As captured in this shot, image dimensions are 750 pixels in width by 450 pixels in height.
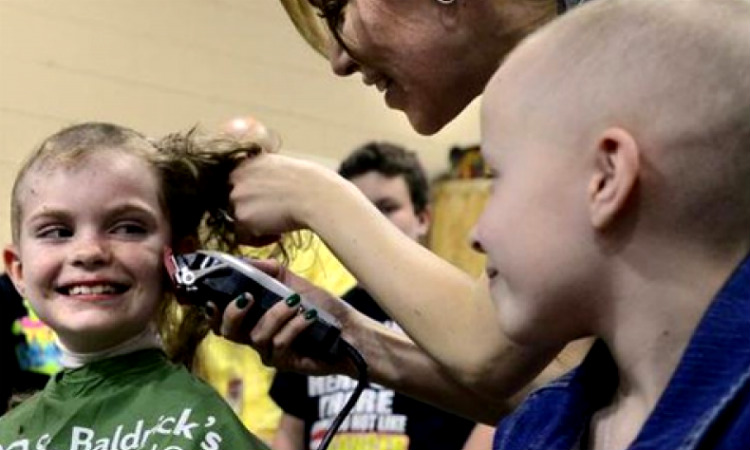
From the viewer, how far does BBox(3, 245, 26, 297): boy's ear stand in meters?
1.41

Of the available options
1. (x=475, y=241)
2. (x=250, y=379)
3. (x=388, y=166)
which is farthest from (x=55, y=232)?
(x=388, y=166)

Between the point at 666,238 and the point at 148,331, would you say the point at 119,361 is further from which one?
the point at 666,238

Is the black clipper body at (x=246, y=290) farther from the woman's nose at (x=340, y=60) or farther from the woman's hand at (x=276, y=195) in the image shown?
the woman's nose at (x=340, y=60)

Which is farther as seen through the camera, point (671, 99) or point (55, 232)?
point (55, 232)

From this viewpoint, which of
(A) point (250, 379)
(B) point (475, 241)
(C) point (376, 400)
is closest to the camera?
(B) point (475, 241)

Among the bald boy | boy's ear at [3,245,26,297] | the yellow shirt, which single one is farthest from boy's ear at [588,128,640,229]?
the yellow shirt

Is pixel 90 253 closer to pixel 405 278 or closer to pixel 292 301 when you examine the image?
pixel 292 301

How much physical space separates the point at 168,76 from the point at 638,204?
9.03ft

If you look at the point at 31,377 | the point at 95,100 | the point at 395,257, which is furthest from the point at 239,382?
the point at 395,257

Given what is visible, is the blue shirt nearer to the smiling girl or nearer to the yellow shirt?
the smiling girl

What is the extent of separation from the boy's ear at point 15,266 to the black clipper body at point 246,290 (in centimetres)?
26

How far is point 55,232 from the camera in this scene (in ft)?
4.44

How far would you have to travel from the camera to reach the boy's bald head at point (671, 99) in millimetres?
769

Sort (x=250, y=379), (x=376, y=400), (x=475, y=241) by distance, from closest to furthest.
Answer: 1. (x=475, y=241)
2. (x=376, y=400)
3. (x=250, y=379)
